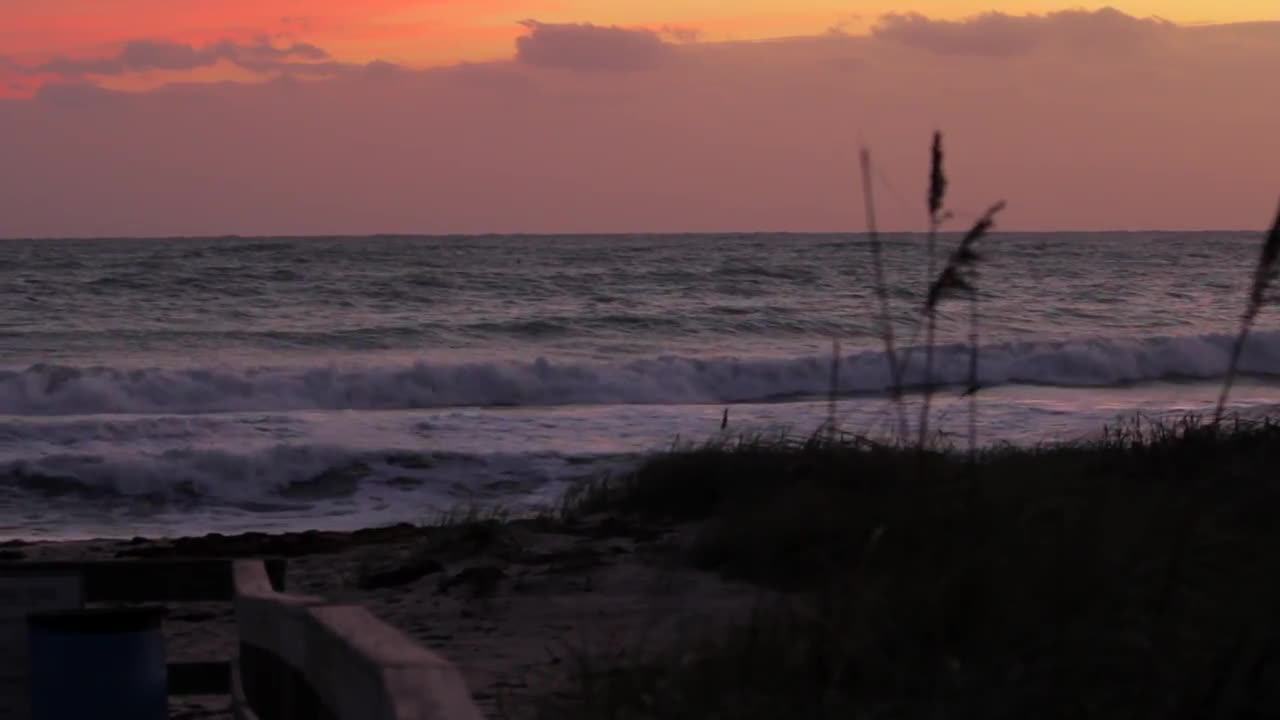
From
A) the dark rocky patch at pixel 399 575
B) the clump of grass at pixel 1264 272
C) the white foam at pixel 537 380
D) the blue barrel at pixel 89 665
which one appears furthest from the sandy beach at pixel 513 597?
the white foam at pixel 537 380

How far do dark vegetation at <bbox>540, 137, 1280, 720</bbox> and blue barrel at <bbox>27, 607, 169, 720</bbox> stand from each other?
141 cm

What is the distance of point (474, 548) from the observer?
749 cm

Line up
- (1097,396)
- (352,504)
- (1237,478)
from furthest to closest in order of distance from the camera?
(1097,396)
(352,504)
(1237,478)

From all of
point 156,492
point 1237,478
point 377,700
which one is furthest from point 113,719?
point 156,492

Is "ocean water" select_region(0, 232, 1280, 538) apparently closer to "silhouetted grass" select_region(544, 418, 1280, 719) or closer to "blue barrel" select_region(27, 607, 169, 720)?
"silhouetted grass" select_region(544, 418, 1280, 719)

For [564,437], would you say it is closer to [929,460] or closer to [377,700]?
[929,460]

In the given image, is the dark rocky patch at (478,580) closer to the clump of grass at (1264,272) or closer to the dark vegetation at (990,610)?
the dark vegetation at (990,610)

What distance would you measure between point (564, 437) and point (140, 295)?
23.2 metres

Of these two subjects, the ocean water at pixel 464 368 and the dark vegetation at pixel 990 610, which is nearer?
the dark vegetation at pixel 990 610

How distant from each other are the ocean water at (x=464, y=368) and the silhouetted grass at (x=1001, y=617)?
88 cm

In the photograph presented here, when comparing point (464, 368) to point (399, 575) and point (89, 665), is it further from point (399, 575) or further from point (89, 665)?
point (89, 665)

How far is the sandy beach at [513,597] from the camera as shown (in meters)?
4.71

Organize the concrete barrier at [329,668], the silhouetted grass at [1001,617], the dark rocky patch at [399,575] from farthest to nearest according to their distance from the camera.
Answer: the dark rocky patch at [399,575], the silhouetted grass at [1001,617], the concrete barrier at [329,668]

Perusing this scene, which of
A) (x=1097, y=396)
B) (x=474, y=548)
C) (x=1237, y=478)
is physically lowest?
(x=1097, y=396)
